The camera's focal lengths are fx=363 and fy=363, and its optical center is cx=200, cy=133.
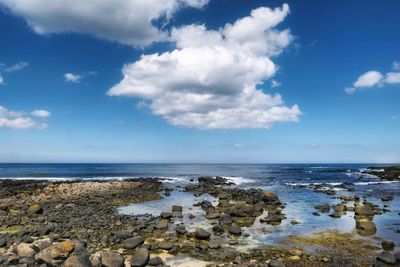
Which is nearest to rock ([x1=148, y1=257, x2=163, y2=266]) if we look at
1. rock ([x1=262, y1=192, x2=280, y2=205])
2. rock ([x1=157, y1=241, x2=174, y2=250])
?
rock ([x1=157, y1=241, x2=174, y2=250])

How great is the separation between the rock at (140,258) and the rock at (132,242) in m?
2.47

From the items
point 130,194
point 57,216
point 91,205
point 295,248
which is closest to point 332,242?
point 295,248

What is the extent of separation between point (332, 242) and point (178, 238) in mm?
9338

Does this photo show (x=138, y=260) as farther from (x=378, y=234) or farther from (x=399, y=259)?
(x=378, y=234)

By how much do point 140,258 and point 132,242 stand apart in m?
3.27

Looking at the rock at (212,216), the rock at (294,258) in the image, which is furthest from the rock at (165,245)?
the rock at (212,216)

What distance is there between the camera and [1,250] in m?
19.3

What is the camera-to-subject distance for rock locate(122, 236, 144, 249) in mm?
20169

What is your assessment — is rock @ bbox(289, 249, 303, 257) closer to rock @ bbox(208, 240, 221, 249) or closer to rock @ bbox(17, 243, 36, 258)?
rock @ bbox(208, 240, 221, 249)

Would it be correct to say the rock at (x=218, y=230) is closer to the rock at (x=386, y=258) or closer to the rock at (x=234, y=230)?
the rock at (x=234, y=230)

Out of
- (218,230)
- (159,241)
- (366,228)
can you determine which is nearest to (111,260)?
(159,241)

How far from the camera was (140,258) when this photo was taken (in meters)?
17.3

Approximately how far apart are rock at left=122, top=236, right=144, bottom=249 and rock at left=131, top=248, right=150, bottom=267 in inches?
97.4

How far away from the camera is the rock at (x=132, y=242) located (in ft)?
66.2
